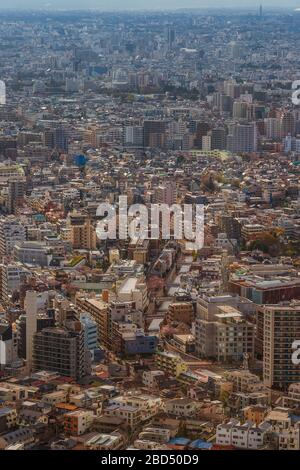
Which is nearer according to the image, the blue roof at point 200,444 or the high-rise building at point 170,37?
the blue roof at point 200,444

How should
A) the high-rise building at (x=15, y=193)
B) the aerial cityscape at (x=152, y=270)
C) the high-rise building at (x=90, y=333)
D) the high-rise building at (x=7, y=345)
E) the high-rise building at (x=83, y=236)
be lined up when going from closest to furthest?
1. the aerial cityscape at (x=152, y=270)
2. the high-rise building at (x=7, y=345)
3. the high-rise building at (x=90, y=333)
4. the high-rise building at (x=83, y=236)
5. the high-rise building at (x=15, y=193)

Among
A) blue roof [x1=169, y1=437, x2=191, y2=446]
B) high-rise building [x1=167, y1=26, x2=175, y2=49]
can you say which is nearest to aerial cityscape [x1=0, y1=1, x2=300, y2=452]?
blue roof [x1=169, y1=437, x2=191, y2=446]

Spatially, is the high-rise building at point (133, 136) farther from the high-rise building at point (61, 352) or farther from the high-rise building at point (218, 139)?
the high-rise building at point (61, 352)

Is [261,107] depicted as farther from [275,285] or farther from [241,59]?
[275,285]

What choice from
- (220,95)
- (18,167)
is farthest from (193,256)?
(220,95)

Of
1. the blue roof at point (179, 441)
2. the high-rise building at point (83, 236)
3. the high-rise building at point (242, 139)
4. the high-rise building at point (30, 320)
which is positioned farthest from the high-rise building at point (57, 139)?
the blue roof at point (179, 441)

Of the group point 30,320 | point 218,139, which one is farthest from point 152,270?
point 218,139
